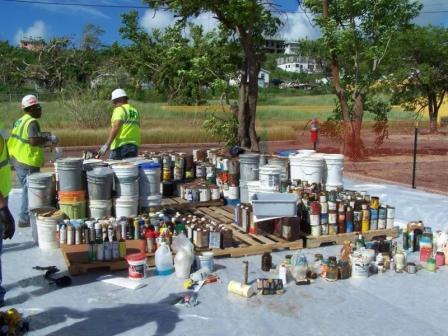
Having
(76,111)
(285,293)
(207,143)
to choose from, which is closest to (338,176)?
(285,293)

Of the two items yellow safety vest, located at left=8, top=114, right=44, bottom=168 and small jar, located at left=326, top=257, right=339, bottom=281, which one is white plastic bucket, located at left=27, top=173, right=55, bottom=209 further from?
small jar, located at left=326, top=257, right=339, bottom=281

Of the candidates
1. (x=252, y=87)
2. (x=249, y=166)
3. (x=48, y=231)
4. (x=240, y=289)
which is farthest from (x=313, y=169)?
(x=252, y=87)

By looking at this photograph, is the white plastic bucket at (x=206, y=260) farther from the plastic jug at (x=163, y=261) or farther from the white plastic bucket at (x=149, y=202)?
the white plastic bucket at (x=149, y=202)

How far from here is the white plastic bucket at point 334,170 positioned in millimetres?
7434

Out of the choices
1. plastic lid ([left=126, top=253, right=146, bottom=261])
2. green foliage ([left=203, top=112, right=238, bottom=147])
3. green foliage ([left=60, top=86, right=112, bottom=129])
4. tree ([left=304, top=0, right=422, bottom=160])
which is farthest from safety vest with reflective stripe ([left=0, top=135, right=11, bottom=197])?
green foliage ([left=60, top=86, right=112, bottom=129])

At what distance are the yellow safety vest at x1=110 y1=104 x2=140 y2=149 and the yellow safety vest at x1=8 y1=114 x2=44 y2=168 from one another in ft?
3.54

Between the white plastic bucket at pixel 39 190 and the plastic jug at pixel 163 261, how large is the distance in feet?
6.76

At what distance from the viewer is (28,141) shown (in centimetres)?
657

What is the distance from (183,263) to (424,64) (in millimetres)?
22065

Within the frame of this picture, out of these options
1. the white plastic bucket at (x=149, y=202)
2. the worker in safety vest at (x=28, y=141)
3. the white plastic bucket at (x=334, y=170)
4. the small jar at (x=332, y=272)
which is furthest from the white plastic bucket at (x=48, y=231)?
the white plastic bucket at (x=334, y=170)

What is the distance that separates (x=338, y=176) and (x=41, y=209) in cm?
393

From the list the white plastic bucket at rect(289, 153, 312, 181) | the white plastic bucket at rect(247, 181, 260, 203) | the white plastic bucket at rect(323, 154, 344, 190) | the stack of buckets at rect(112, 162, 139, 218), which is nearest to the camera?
the stack of buckets at rect(112, 162, 139, 218)

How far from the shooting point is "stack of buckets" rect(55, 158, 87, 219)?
6.41 m

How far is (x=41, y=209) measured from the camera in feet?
21.4
